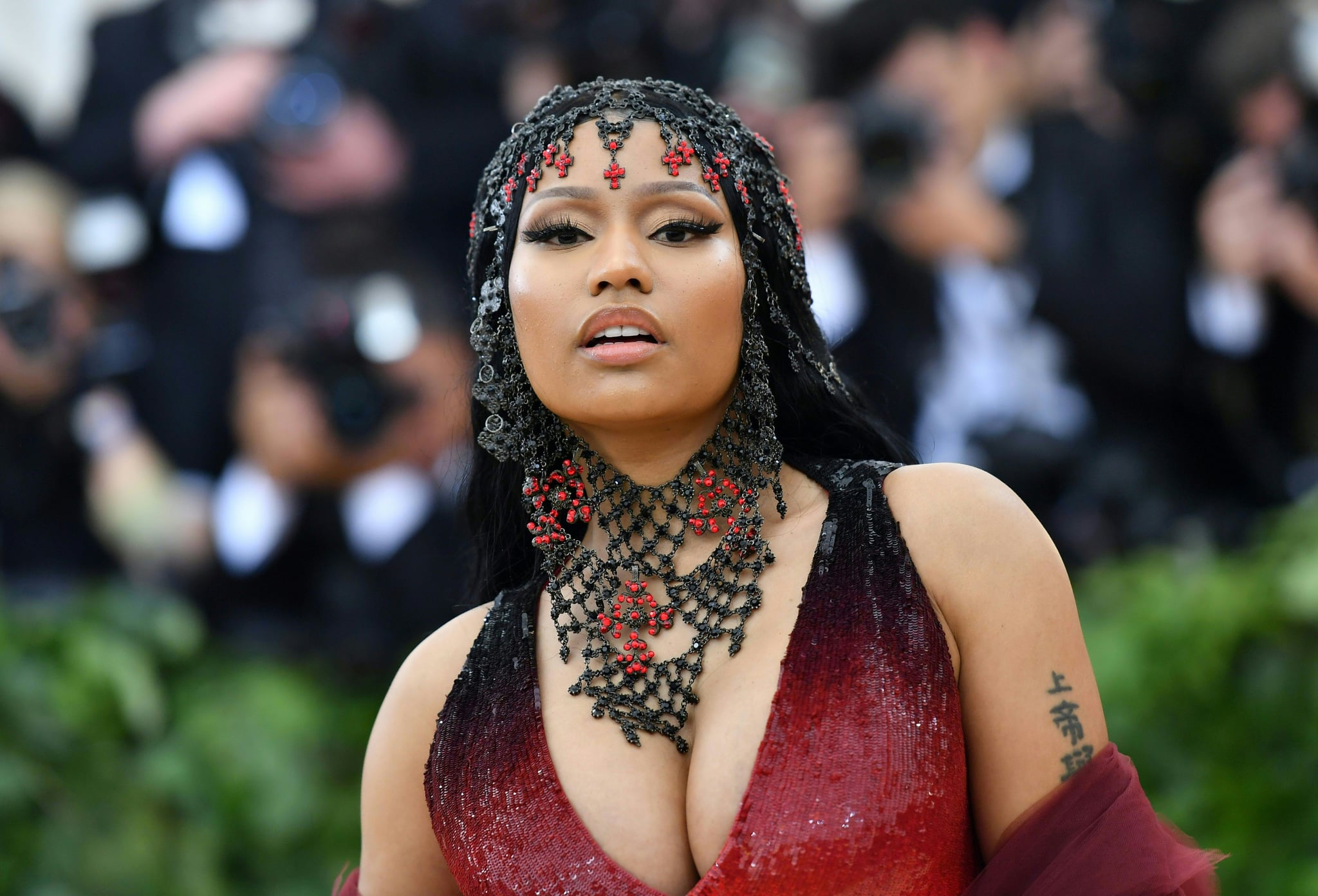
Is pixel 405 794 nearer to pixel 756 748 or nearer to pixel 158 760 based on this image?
pixel 756 748

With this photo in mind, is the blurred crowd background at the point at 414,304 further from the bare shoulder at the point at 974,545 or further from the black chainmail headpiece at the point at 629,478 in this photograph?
the bare shoulder at the point at 974,545

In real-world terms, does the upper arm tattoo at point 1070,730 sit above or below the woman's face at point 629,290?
below

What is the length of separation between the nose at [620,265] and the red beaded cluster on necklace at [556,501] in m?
0.35

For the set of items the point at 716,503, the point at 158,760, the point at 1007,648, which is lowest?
the point at 158,760

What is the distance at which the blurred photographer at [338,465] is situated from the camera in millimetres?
6250

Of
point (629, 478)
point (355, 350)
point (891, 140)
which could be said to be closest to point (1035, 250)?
point (891, 140)

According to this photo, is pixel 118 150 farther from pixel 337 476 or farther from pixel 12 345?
pixel 337 476

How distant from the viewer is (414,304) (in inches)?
249

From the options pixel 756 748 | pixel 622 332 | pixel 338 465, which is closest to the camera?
pixel 756 748

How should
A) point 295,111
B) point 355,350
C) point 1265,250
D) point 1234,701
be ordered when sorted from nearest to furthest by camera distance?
point 1234,701, point 1265,250, point 355,350, point 295,111

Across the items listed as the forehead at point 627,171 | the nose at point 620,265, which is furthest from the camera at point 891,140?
the nose at point 620,265

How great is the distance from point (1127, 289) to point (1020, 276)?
0.42 meters

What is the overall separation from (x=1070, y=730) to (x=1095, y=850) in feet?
0.52

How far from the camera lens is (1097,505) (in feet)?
19.2
